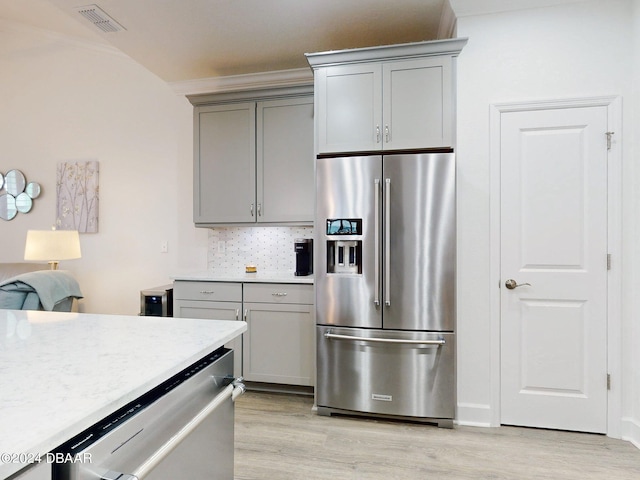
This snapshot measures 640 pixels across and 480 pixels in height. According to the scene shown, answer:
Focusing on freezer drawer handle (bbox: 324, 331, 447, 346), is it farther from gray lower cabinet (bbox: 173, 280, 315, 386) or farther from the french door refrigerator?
gray lower cabinet (bbox: 173, 280, 315, 386)

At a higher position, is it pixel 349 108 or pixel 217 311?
pixel 349 108

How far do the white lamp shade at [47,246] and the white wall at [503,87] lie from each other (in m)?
3.85

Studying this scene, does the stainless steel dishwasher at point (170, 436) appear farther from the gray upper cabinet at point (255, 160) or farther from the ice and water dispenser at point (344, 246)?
the gray upper cabinet at point (255, 160)

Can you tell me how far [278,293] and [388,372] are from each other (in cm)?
105

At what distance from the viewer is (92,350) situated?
3.11ft

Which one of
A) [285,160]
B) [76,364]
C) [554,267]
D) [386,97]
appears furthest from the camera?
[285,160]

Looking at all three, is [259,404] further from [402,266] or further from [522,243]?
[522,243]

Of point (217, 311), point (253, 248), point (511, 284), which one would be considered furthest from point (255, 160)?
point (511, 284)

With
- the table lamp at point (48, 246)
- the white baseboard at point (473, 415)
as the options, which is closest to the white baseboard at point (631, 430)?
the white baseboard at point (473, 415)

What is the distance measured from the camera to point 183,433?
2.95 ft

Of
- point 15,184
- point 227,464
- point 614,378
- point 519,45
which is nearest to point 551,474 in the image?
point 614,378

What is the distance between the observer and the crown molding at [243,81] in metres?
3.45

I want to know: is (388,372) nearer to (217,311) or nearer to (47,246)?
(217,311)

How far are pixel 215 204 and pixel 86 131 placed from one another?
2213mm
